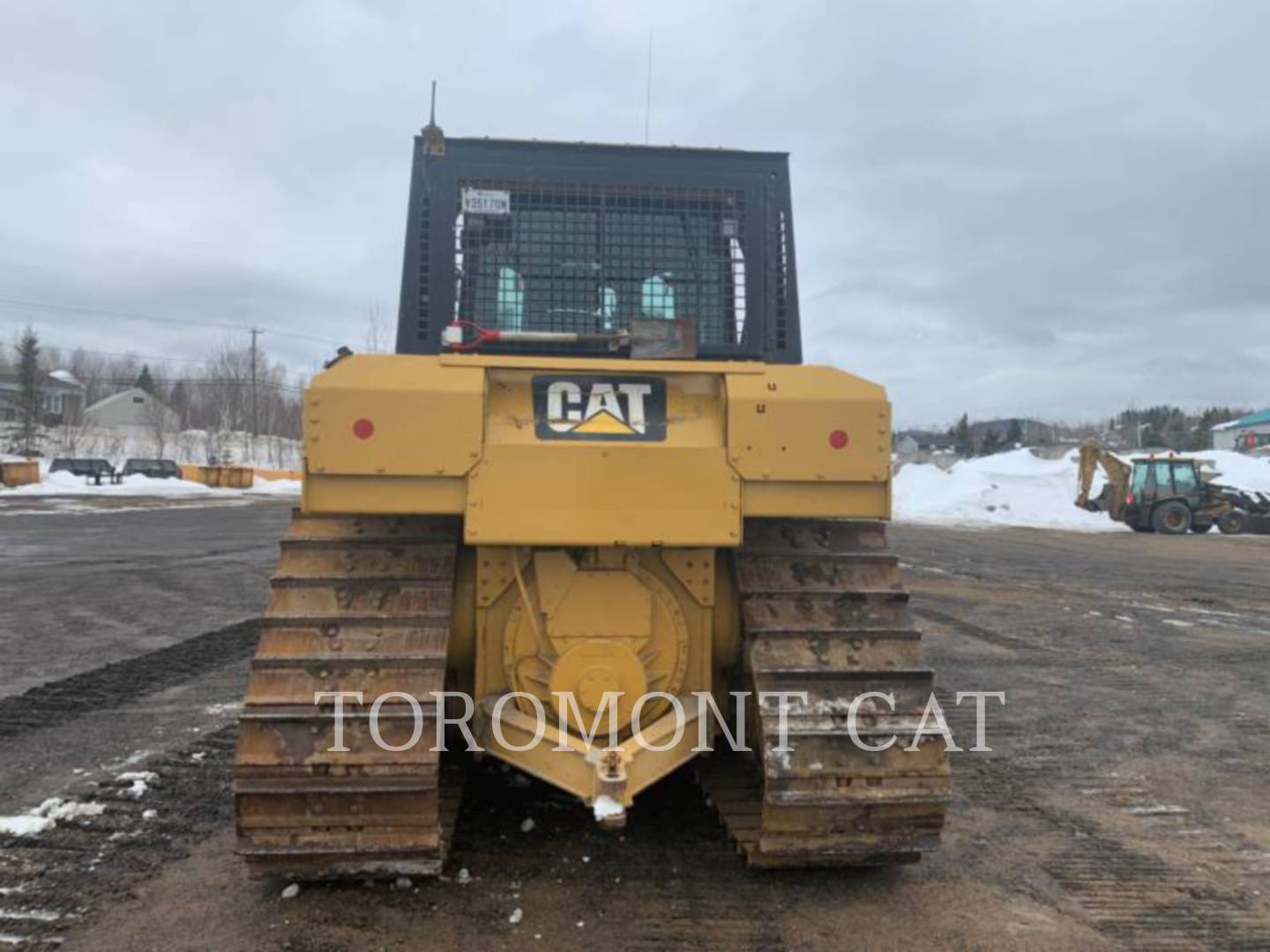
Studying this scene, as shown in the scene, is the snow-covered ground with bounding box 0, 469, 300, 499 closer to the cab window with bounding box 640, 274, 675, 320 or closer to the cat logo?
the cab window with bounding box 640, 274, 675, 320

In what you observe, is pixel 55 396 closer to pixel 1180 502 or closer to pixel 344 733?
pixel 1180 502

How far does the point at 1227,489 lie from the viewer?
1088 inches

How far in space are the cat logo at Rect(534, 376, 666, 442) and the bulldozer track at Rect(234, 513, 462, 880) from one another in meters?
0.70

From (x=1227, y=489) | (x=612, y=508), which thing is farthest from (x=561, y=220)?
(x=1227, y=489)

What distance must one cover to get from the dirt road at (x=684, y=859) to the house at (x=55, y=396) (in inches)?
3067

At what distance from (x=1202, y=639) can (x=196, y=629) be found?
30.5 feet

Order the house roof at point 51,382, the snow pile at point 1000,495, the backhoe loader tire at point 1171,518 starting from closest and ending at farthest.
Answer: the backhoe loader tire at point 1171,518
the snow pile at point 1000,495
the house roof at point 51,382

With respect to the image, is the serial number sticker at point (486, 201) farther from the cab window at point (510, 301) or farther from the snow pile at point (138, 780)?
the snow pile at point (138, 780)

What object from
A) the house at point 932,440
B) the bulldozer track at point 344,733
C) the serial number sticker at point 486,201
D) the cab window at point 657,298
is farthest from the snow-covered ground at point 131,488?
the house at point 932,440

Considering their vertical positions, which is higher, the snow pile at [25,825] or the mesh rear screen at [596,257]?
the mesh rear screen at [596,257]

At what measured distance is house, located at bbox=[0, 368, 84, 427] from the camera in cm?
7269

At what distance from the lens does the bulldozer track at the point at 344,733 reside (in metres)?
2.89

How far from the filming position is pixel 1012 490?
3297 centimetres

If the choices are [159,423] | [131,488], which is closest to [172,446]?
[159,423]
